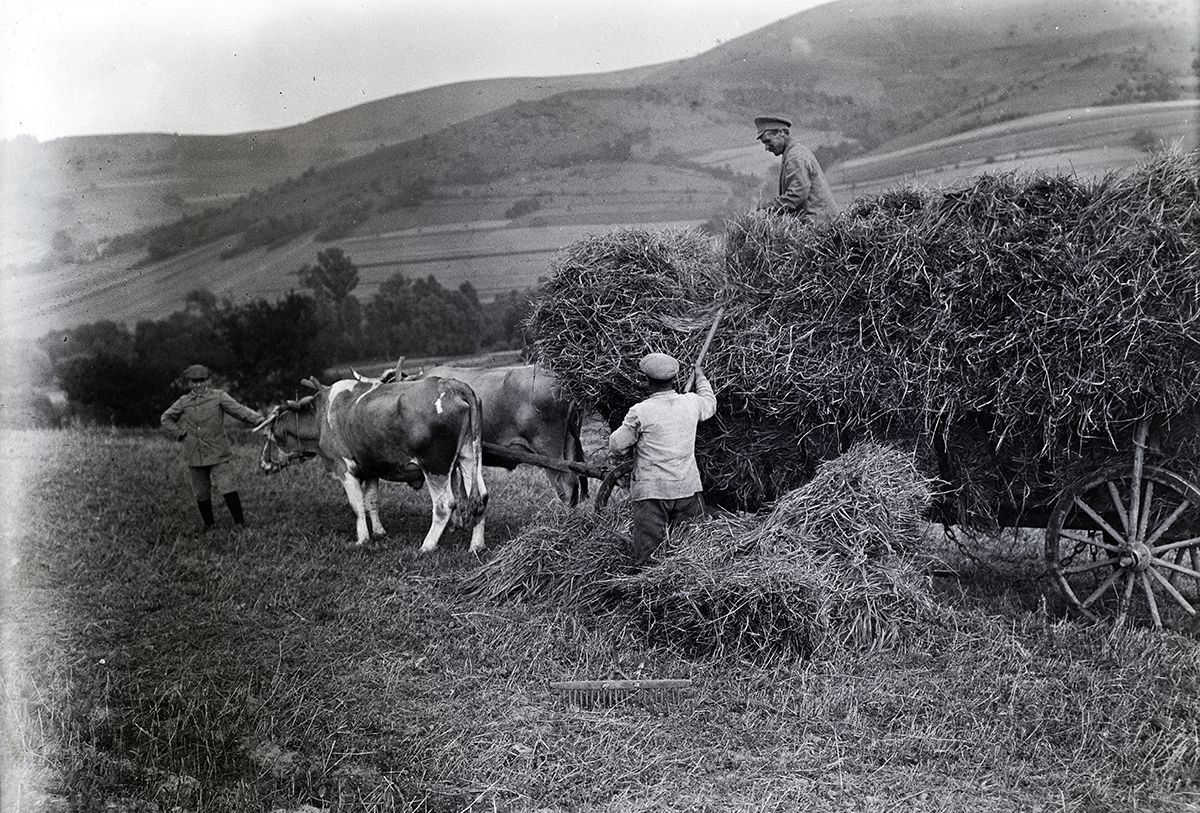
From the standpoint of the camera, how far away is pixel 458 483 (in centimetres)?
847

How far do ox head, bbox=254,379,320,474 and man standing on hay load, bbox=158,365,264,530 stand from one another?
47 centimetres

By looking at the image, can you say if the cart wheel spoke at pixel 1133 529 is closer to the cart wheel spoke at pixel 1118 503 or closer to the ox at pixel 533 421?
the cart wheel spoke at pixel 1118 503

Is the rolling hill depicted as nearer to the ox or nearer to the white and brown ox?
the ox

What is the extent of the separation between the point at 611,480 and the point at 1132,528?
3.42 meters

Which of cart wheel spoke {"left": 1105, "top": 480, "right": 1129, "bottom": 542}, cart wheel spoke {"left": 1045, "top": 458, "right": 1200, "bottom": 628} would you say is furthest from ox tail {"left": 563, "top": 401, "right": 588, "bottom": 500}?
cart wheel spoke {"left": 1105, "top": 480, "right": 1129, "bottom": 542}

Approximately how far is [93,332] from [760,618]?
62.9 ft

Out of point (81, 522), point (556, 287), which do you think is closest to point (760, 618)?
point (556, 287)

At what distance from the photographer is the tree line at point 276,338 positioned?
1917 centimetres

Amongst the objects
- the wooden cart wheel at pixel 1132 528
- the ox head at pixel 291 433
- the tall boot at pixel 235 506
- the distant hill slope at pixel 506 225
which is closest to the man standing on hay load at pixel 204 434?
the tall boot at pixel 235 506

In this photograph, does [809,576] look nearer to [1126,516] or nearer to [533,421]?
[1126,516]

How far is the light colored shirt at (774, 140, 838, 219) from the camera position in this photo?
6.43m

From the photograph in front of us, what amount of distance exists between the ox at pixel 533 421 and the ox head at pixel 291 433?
1688 mm

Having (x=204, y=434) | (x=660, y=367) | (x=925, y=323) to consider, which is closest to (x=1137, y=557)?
(x=925, y=323)

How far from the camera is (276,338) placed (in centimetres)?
1964
